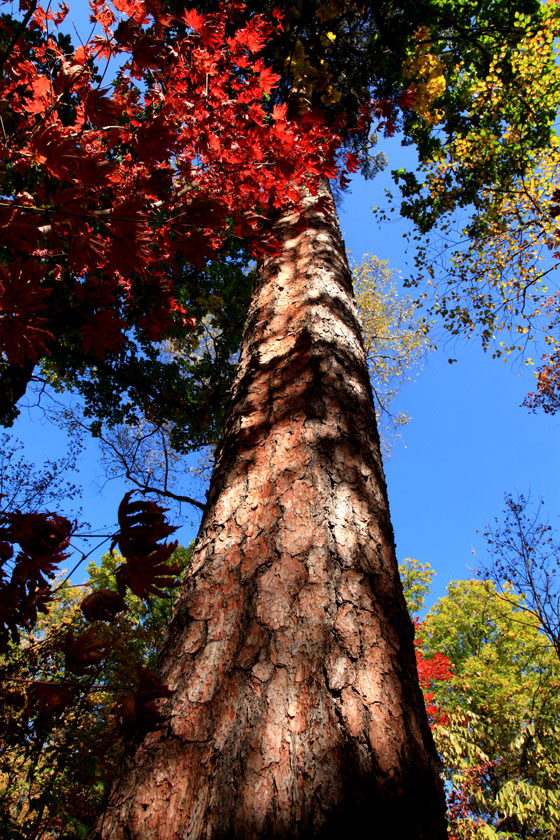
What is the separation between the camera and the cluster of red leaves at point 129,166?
1461 mm

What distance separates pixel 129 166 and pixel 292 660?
3.36 metres

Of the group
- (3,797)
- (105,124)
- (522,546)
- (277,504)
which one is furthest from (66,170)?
(522,546)

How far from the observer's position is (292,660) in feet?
2.79

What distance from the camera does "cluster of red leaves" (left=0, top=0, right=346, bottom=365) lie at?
4.79 feet

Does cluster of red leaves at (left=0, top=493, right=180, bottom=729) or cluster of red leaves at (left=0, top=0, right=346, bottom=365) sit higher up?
cluster of red leaves at (left=0, top=0, right=346, bottom=365)

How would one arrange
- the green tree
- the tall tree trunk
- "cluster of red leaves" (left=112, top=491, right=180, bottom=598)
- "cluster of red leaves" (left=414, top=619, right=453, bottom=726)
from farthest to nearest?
"cluster of red leaves" (left=414, top=619, right=453, bottom=726)
the green tree
"cluster of red leaves" (left=112, top=491, right=180, bottom=598)
the tall tree trunk

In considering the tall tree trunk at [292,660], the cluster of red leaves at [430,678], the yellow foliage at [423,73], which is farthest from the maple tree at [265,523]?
the cluster of red leaves at [430,678]

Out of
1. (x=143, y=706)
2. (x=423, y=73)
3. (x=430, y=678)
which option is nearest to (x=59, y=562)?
(x=143, y=706)

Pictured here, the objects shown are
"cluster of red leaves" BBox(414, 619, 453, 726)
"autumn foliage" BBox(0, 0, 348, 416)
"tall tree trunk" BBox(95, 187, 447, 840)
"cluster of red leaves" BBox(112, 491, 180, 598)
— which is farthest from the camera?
"cluster of red leaves" BBox(414, 619, 453, 726)

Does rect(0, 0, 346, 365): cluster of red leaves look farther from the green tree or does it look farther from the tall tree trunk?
the green tree

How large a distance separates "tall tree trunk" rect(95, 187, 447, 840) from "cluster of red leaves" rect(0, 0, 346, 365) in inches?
34.5

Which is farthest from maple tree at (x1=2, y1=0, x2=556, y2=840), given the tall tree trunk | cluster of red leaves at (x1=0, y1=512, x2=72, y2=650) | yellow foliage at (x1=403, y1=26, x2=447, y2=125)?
yellow foliage at (x1=403, y1=26, x2=447, y2=125)

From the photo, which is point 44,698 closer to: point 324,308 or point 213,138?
point 324,308

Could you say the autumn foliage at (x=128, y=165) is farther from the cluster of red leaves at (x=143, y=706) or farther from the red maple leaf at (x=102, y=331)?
the cluster of red leaves at (x=143, y=706)
